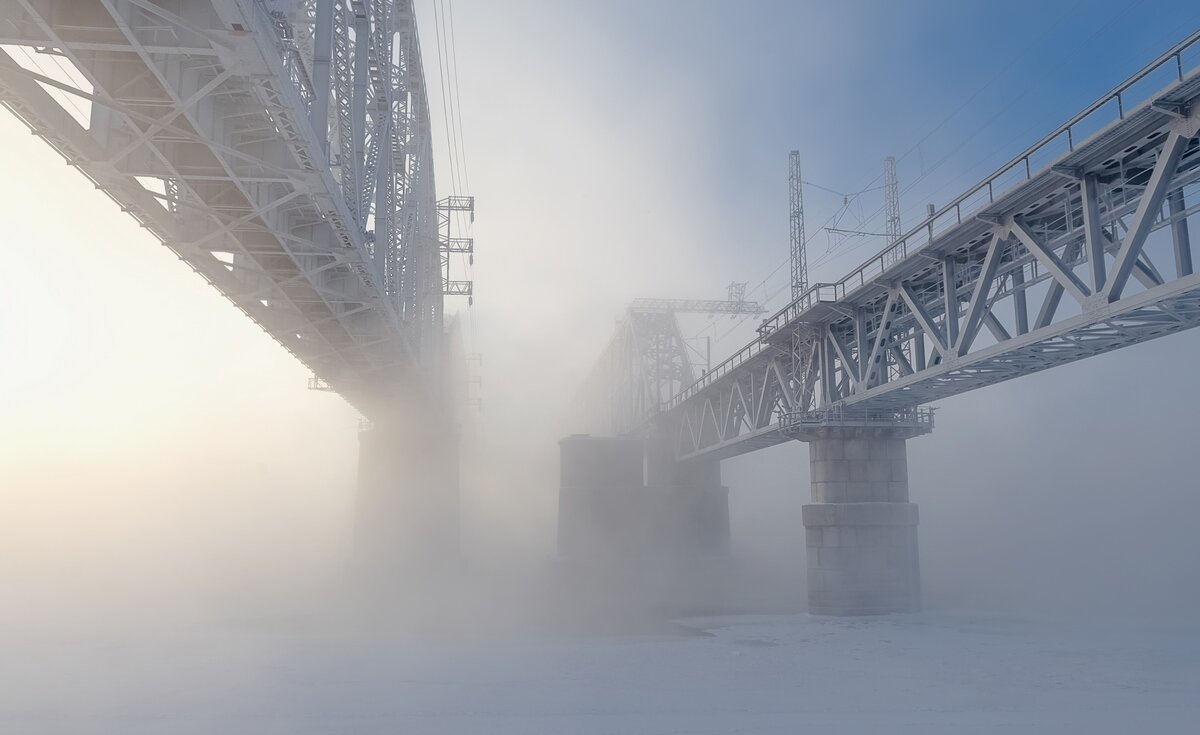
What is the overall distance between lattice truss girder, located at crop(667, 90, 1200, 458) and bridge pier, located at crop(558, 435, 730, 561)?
33341mm

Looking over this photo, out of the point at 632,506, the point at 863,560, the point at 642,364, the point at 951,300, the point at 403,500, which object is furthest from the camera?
the point at 642,364

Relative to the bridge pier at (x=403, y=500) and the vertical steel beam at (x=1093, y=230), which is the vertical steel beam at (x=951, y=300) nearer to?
the vertical steel beam at (x=1093, y=230)

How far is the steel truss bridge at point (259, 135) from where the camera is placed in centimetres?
1276

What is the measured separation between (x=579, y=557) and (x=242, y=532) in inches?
1880

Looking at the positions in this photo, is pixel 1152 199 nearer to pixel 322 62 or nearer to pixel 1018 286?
pixel 1018 286

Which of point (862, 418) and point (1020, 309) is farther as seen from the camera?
point (862, 418)

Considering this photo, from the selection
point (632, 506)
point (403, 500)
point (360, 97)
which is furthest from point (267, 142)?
point (632, 506)

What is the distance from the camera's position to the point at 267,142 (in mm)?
17781

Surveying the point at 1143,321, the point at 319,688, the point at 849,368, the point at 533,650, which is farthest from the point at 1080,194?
the point at 319,688

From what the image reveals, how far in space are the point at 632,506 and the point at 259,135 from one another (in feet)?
189

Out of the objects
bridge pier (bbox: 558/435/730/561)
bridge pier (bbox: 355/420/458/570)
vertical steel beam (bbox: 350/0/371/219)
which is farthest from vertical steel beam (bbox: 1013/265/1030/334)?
bridge pier (bbox: 558/435/730/561)

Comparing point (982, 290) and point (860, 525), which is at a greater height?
point (982, 290)

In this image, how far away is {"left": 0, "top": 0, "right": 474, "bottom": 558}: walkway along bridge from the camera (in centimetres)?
1280

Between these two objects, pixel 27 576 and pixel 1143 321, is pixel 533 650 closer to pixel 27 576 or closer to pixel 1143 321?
pixel 1143 321
